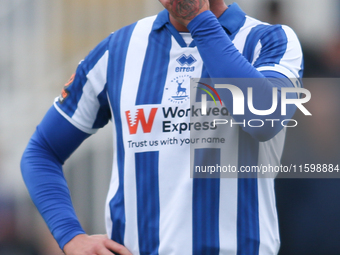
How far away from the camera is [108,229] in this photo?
4.85ft

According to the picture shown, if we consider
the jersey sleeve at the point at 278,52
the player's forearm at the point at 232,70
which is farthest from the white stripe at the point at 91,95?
the jersey sleeve at the point at 278,52

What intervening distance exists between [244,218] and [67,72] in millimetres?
2559

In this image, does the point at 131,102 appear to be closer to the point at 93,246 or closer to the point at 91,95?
the point at 91,95

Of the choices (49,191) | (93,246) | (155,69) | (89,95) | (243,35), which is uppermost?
(243,35)

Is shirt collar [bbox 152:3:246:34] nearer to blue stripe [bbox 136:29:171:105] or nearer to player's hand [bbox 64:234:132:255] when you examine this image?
blue stripe [bbox 136:29:171:105]

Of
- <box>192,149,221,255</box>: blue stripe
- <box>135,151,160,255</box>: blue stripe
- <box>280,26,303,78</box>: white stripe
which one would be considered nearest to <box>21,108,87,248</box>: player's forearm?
<box>135,151,160,255</box>: blue stripe

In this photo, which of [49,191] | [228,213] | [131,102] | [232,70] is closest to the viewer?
[232,70]

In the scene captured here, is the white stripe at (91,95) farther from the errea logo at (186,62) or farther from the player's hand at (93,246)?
the player's hand at (93,246)

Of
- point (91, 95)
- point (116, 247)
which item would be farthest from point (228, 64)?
point (116, 247)

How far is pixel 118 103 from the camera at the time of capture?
146 centimetres

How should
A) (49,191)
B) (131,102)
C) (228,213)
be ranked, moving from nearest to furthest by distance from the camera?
(228,213)
(131,102)
(49,191)

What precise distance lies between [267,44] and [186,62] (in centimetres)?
25

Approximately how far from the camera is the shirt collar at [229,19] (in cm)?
144

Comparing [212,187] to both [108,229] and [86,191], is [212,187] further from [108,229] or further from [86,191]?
[86,191]
